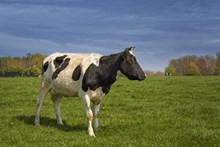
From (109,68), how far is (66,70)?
5.78 feet

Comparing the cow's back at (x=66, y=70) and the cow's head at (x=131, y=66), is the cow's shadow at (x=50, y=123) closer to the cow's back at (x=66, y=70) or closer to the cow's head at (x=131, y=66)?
the cow's back at (x=66, y=70)

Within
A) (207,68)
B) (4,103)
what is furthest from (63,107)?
(207,68)

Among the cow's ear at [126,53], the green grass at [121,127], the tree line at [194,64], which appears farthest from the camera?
the tree line at [194,64]

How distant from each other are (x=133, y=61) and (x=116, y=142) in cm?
306

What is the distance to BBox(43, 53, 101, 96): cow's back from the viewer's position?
43.9 feet


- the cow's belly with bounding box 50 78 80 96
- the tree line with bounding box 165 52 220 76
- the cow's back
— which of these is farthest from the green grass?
the tree line with bounding box 165 52 220 76

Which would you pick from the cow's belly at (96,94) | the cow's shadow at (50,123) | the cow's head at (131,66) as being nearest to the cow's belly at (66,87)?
the cow's belly at (96,94)

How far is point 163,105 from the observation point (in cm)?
2111

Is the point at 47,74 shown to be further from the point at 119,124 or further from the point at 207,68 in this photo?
the point at 207,68

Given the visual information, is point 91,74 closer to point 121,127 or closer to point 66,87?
point 66,87

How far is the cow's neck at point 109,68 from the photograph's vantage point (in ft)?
43.0

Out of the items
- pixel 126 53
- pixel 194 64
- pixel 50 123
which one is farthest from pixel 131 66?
pixel 194 64

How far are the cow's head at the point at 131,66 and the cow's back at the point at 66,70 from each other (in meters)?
1.13

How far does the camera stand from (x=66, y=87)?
542 inches
